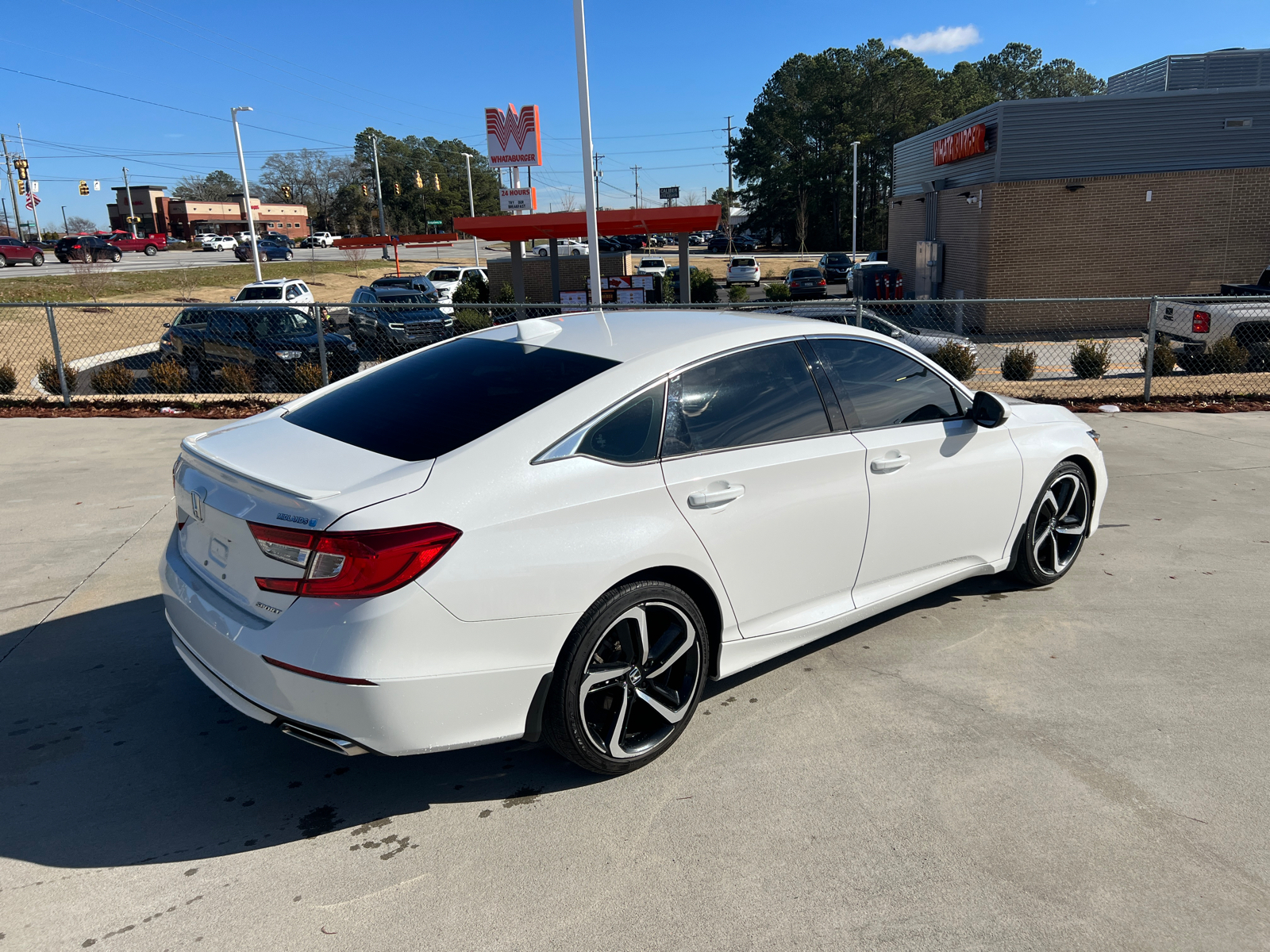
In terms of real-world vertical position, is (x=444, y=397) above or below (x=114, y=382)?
above

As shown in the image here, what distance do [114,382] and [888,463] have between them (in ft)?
40.2

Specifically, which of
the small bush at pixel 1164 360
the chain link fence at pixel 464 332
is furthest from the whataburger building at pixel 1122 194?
the small bush at pixel 1164 360

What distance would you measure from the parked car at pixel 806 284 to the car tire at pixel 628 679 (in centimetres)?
3177

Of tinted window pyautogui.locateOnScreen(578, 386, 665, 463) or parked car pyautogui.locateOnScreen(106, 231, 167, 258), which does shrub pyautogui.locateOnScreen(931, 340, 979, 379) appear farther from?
parked car pyautogui.locateOnScreen(106, 231, 167, 258)

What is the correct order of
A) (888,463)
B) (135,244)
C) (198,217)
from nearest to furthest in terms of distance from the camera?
(888,463), (135,244), (198,217)

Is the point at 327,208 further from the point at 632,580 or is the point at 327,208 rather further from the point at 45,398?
the point at 632,580

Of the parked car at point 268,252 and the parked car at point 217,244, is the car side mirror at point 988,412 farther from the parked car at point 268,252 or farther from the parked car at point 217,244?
the parked car at point 217,244

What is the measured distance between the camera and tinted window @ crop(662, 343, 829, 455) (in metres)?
3.50

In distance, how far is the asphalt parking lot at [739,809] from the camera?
8.74 ft

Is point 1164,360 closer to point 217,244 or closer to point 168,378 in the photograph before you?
point 168,378

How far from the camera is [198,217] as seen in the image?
11231 cm

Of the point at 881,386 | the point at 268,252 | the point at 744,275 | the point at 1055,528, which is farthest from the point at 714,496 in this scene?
the point at 268,252

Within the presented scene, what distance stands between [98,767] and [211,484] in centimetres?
124

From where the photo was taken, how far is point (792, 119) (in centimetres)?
8338
